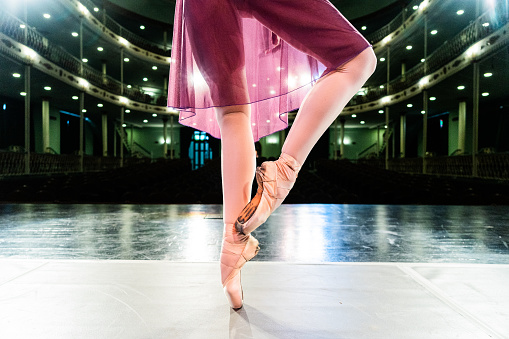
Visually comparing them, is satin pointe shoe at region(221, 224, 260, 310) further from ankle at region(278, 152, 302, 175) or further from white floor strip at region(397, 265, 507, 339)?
white floor strip at region(397, 265, 507, 339)

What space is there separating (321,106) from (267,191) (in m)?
0.25

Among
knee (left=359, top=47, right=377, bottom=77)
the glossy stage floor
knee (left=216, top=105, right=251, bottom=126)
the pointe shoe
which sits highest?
knee (left=359, top=47, right=377, bottom=77)

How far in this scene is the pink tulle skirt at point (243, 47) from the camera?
0.83 m

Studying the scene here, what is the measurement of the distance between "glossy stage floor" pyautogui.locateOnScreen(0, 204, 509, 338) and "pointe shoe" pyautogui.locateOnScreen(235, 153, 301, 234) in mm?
205

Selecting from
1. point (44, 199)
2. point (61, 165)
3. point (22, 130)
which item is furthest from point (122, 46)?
point (44, 199)

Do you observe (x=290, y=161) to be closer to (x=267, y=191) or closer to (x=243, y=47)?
(x=267, y=191)

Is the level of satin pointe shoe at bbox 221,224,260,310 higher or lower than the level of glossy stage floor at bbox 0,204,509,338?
higher

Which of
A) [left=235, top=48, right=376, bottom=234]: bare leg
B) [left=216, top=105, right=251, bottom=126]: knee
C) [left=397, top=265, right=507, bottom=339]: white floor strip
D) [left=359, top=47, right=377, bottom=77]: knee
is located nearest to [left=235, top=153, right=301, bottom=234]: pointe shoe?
[left=235, top=48, right=376, bottom=234]: bare leg

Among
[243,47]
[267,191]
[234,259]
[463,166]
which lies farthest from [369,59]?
[463,166]

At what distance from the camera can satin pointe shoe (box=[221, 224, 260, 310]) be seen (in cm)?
75

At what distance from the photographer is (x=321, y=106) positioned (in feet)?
2.66

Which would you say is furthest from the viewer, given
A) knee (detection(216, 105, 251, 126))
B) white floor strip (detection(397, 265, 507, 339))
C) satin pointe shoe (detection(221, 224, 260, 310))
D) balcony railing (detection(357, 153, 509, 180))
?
balcony railing (detection(357, 153, 509, 180))

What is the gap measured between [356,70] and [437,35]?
17.0 metres

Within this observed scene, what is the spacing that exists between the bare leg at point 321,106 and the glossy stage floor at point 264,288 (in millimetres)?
373
